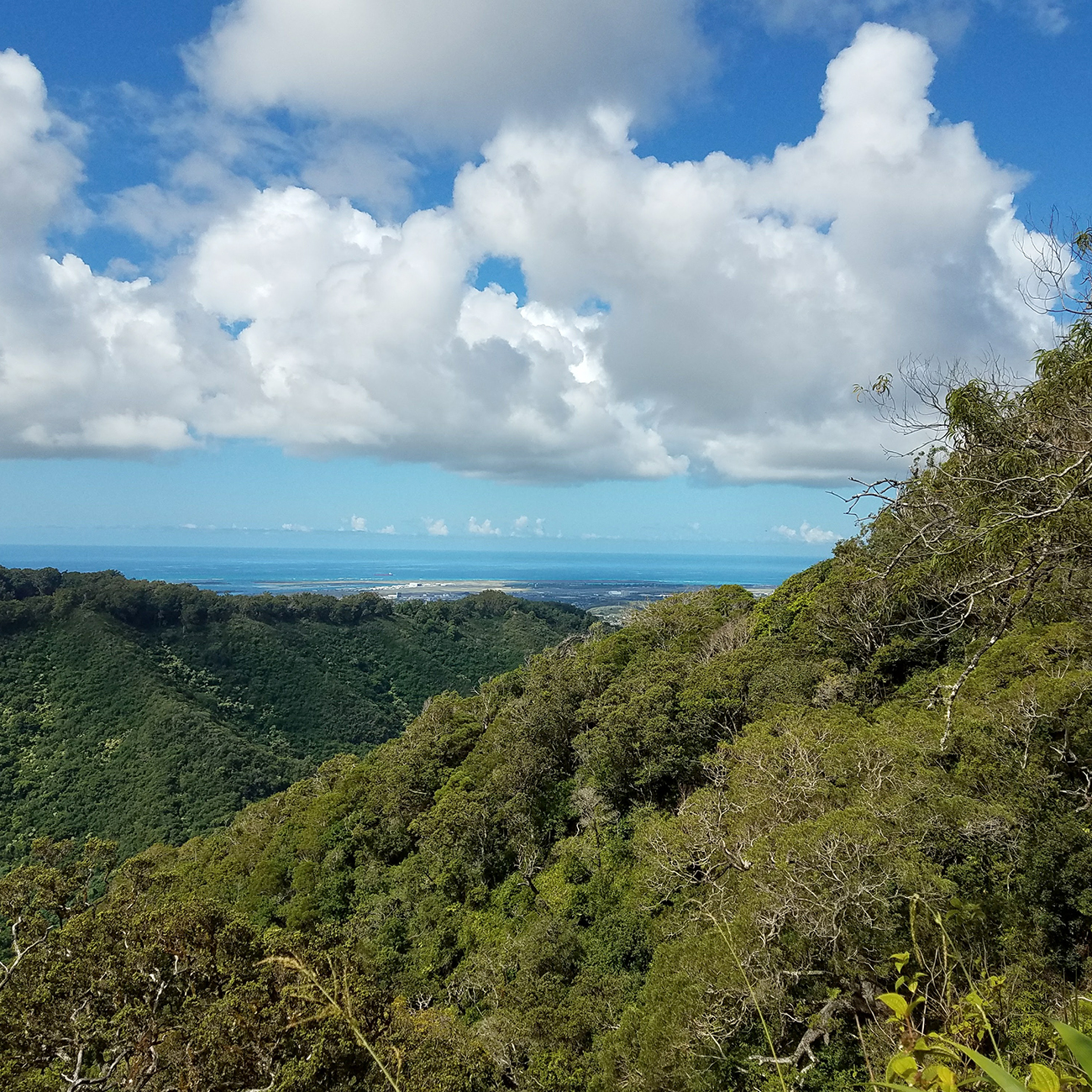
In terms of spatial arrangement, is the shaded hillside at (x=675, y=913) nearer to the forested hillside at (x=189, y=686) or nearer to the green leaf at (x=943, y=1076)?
the green leaf at (x=943, y=1076)

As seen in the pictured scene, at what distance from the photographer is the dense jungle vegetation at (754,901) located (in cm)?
553

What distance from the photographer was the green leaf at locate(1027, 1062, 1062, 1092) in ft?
4.49

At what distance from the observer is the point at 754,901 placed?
38.6ft

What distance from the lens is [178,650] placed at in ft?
287

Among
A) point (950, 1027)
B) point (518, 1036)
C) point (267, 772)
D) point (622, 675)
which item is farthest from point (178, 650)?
point (950, 1027)

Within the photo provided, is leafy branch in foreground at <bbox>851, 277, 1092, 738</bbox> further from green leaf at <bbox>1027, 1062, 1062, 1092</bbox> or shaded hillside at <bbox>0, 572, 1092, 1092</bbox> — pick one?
green leaf at <bbox>1027, 1062, 1062, 1092</bbox>

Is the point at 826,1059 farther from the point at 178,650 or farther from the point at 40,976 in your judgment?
the point at 178,650

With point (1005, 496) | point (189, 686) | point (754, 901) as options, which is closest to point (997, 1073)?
point (1005, 496)

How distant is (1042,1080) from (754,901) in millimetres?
11782

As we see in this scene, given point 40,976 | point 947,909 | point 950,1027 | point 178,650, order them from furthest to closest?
point 178,650 → point 947,909 → point 40,976 → point 950,1027

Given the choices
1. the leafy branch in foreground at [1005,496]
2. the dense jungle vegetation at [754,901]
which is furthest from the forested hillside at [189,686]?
the leafy branch in foreground at [1005,496]

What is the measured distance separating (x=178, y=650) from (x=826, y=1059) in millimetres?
91942

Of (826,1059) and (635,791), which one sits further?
(635,791)

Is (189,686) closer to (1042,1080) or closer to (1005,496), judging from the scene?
(1005,496)
